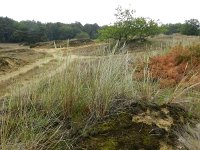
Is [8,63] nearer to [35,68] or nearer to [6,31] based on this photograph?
[35,68]

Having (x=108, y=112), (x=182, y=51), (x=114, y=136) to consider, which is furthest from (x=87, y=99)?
(x=182, y=51)

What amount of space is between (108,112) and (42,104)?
87 centimetres

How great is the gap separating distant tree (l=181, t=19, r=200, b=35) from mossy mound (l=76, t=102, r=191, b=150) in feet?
152

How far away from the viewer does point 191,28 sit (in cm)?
5022

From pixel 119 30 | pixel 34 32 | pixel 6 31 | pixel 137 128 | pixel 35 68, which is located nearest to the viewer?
pixel 137 128

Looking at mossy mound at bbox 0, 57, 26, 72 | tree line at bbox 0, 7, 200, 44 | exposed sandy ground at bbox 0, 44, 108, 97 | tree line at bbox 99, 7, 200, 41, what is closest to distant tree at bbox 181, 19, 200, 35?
tree line at bbox 0, 7, 200, 44

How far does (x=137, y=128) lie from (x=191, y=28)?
47.4 m

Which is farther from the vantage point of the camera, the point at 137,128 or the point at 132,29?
the point at 132,29

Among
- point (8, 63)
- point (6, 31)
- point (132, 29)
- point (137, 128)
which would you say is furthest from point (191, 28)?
point (137, 128)

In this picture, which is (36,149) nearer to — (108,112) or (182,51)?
(108,112)

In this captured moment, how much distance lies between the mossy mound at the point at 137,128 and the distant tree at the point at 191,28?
46184mm

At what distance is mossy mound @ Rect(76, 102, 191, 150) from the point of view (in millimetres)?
4328

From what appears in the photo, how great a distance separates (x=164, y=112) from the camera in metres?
4.94

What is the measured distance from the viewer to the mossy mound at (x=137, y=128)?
4328mm
